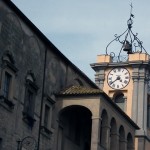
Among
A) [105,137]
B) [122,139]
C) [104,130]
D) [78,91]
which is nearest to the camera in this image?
[78,91]

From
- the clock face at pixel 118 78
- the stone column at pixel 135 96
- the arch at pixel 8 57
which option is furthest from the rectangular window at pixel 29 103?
the clock face at pixel 118 78

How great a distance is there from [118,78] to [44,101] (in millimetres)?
22418

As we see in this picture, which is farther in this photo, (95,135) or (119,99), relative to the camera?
(119,99)

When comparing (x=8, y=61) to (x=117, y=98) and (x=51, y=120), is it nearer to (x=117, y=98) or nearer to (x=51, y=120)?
(x=51, y=120)

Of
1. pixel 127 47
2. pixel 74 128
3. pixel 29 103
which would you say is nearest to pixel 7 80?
pixel 29 103

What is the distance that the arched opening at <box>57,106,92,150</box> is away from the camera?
36344 millimetres

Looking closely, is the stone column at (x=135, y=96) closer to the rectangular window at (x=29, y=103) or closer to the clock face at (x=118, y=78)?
the clock face at (x=118, y=78)

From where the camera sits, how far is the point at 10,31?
3088 cm

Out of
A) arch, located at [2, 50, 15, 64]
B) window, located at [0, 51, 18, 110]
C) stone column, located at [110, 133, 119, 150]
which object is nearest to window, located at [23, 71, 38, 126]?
window, located at [0, 51, 18, 110]

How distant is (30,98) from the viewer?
3309 centimetres

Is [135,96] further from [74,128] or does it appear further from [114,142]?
[74,128]

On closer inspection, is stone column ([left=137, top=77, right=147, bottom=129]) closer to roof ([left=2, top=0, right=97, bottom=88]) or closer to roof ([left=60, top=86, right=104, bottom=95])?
roof ([left=2, top=0, right=97, bottom=88])

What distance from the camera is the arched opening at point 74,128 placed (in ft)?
119

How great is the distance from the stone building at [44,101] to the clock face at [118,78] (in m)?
14.7
